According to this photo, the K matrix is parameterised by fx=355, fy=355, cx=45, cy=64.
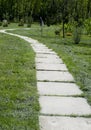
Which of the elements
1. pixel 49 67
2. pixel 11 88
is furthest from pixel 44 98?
pixel 49 67

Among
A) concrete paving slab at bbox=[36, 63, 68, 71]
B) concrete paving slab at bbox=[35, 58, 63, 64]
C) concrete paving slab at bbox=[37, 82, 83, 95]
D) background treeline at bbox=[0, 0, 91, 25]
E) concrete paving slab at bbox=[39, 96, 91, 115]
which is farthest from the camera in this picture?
background treeline at bbox=[0, 0, 91, 25]

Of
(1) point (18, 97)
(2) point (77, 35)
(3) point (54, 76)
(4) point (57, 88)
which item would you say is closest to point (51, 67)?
(3) point (54, 76)

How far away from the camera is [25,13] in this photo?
45969 millimetres

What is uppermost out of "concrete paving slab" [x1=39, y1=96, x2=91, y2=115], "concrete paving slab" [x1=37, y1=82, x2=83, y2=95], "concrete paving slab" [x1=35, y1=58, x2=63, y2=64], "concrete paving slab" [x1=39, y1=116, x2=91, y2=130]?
"concrete paving slab" [x1=39, y1=116, x2=91, y2=130]

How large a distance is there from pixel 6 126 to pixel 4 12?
140 ft

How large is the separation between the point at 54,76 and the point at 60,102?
2.32 m

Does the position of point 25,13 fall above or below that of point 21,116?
below

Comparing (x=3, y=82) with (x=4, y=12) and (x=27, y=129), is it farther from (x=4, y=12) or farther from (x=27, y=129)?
(x=4, y=12)

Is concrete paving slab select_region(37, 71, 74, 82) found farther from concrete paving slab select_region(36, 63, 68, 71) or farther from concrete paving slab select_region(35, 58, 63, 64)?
concrete paving slab select_region(35, 58, 63, 64)

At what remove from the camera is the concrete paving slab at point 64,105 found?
216 inches

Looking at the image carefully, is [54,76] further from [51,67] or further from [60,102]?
[60,102]

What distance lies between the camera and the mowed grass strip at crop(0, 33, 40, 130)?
196 inches

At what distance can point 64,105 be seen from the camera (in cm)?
580

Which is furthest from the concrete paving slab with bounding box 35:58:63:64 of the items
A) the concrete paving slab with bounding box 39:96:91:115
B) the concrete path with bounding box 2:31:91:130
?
the concrete paving slab with bounding box 39:96:91:115
